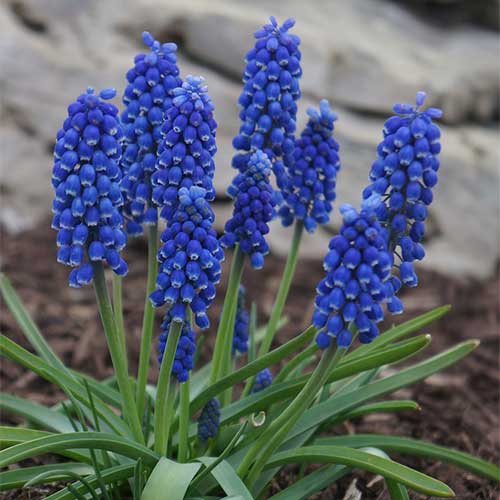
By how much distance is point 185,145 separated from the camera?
3.65 metres

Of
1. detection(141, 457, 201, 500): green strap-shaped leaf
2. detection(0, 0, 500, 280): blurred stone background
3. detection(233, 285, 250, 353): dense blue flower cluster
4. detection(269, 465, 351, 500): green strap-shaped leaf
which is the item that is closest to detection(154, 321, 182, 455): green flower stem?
detection(141, 457, 201, 500): green strap-shaped leaf

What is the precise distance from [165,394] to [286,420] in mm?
610

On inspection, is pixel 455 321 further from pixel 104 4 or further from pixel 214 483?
pixel 104 4

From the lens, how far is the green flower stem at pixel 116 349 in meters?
3.84

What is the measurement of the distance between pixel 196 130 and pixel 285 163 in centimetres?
101

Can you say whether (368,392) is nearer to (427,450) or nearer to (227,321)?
(427,450)

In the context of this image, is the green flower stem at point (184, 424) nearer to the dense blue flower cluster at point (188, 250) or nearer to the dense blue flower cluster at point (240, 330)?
the dense blue flower cluster at point (240, 330)

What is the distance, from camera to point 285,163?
4547 millimetres

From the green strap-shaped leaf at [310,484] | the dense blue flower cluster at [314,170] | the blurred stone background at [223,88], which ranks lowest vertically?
the green strap-shaped leaf at [310,484]

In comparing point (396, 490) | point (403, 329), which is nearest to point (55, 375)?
point (396, 490)

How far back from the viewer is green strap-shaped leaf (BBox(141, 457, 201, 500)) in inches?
142

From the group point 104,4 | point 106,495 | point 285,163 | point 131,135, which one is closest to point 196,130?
point 131,135

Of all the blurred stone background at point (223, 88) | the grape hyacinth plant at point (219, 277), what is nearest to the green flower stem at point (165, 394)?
the grape hyacinth plant at point (219, 277)

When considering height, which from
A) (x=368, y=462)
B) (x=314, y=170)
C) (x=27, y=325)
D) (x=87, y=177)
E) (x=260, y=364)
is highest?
(x=314, y=170)
